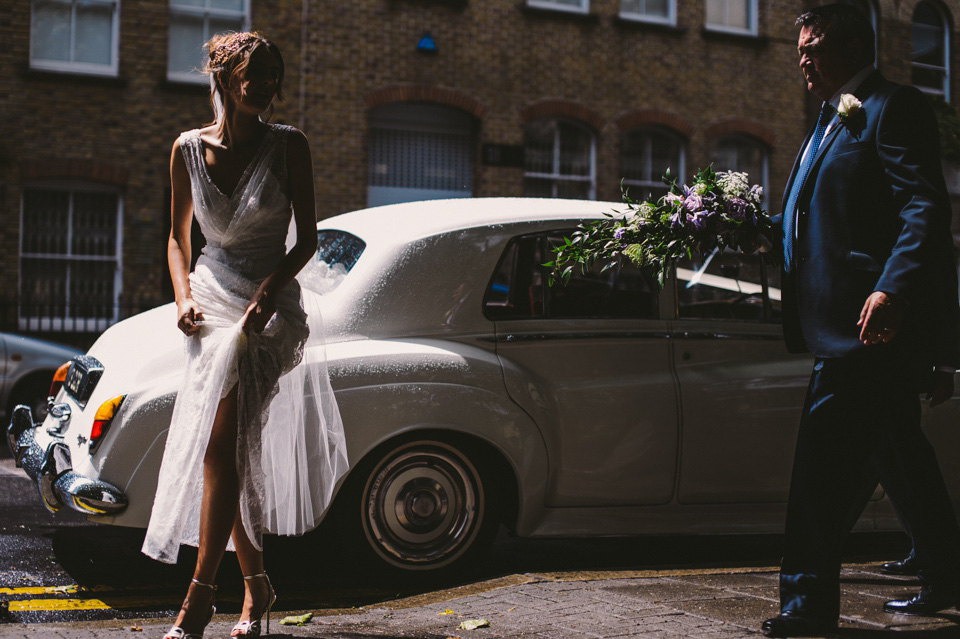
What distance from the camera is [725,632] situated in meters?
3.85

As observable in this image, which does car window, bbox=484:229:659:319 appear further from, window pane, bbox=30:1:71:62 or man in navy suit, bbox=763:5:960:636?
window pane, bbox=30:1:71:62

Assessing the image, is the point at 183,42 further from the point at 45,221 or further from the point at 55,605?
the point at 55,605

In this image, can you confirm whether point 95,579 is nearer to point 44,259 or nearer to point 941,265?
point 941,265

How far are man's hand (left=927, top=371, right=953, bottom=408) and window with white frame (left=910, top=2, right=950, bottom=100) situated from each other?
1909 cm

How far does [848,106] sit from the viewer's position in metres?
3.76

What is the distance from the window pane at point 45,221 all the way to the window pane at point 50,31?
A: 1964mm

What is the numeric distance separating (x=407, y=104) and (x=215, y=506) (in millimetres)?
14438

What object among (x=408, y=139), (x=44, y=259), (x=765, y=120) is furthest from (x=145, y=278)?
(x=765, y=120)

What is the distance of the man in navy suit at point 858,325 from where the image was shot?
3.74 m

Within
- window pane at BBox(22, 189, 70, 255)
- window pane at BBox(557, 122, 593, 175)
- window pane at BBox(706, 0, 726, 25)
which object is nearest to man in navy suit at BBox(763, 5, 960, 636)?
window pane at BBox(22, 189, 70, 255)

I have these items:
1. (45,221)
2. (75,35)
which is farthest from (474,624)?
(75,35)

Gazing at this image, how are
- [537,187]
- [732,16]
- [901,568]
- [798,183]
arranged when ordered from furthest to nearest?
[732,16]
[537,187]
[901,568]
[798,183]

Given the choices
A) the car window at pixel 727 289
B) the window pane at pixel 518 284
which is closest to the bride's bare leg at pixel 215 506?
the window pane at pixel 518 284

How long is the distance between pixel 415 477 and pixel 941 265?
2.46 metres
